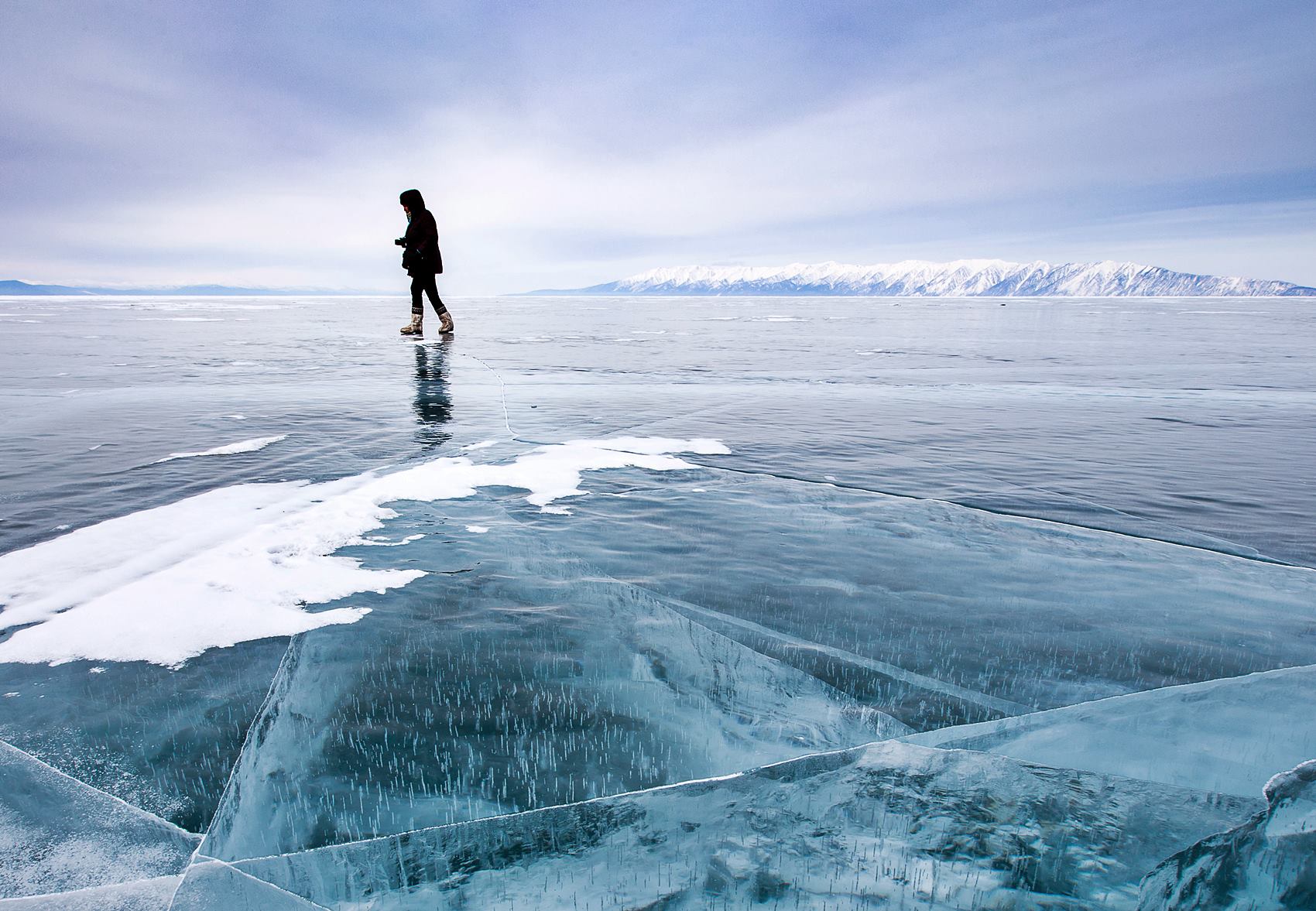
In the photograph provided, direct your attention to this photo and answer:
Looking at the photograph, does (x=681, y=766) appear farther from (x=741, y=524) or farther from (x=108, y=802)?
(x=741, y=524)

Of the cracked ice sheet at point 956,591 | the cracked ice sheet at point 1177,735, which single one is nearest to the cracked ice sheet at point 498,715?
the cracked ice sheet at point 956,591

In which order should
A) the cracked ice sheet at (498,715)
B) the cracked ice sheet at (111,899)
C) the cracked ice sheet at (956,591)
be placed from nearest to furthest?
the cracked ice sheet at (111,899), the cracked ice sheet at (498,715), the cracked ice sheet at (956,591)

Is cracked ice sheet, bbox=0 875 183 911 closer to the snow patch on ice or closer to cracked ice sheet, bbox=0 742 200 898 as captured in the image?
cracked ice sheet, bbox=0 742 200 898

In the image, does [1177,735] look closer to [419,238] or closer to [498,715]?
[498,715]

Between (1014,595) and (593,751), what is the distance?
6.16 ft

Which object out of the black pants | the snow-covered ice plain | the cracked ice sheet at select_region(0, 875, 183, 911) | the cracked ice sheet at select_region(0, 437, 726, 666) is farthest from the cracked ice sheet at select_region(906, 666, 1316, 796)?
the black pants

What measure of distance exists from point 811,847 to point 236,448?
5022 millimetres

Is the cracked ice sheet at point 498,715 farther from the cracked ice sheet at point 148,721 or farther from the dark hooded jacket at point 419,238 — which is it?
the dark hooded jacket at point 419,238

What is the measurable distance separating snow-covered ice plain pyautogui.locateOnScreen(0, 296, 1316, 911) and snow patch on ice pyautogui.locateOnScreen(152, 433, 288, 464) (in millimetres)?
53

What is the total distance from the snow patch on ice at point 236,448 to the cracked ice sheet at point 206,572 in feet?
3.42

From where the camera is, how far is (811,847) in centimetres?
147

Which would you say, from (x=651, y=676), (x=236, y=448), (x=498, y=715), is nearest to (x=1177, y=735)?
(x=651, y=676)

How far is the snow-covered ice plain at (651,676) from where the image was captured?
1.41 m

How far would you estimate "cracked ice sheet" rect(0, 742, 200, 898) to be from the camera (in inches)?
52.5
